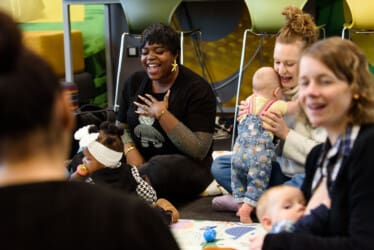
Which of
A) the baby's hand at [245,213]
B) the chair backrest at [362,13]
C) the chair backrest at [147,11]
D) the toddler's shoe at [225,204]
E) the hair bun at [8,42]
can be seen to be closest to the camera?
the hair bun at [8,42]

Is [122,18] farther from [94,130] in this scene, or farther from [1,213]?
[1,213]

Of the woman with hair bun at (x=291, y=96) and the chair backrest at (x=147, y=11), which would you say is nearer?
the woman with hair bun at (x=291, y=96)

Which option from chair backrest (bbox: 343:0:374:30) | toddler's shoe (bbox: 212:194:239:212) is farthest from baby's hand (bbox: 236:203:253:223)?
chair backrest (bbox: 343:0:374:30)

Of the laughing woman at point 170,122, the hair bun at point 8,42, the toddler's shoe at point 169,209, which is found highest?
the hair bun at point 8,42

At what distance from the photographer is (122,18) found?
4633mm

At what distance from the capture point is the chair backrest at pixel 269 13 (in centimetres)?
339

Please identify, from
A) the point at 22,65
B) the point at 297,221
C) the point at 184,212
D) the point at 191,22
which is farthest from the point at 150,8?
the point at 22,65

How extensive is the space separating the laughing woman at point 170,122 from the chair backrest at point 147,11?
96cm

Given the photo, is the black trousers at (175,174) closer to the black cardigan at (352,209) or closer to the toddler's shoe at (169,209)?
the toddler's shoe at (169,209)

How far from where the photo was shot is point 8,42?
73cm

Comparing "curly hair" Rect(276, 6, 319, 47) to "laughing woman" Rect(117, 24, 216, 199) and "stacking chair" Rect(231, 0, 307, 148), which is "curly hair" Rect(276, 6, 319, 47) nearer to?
"laughing woman" Rect(117, 24, 216, 199)

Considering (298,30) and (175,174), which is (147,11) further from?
(298,30)

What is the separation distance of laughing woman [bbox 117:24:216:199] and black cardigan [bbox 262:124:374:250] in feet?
4.07

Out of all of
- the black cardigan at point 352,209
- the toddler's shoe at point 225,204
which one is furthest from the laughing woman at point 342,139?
the toddler's shoe at point 225,204
